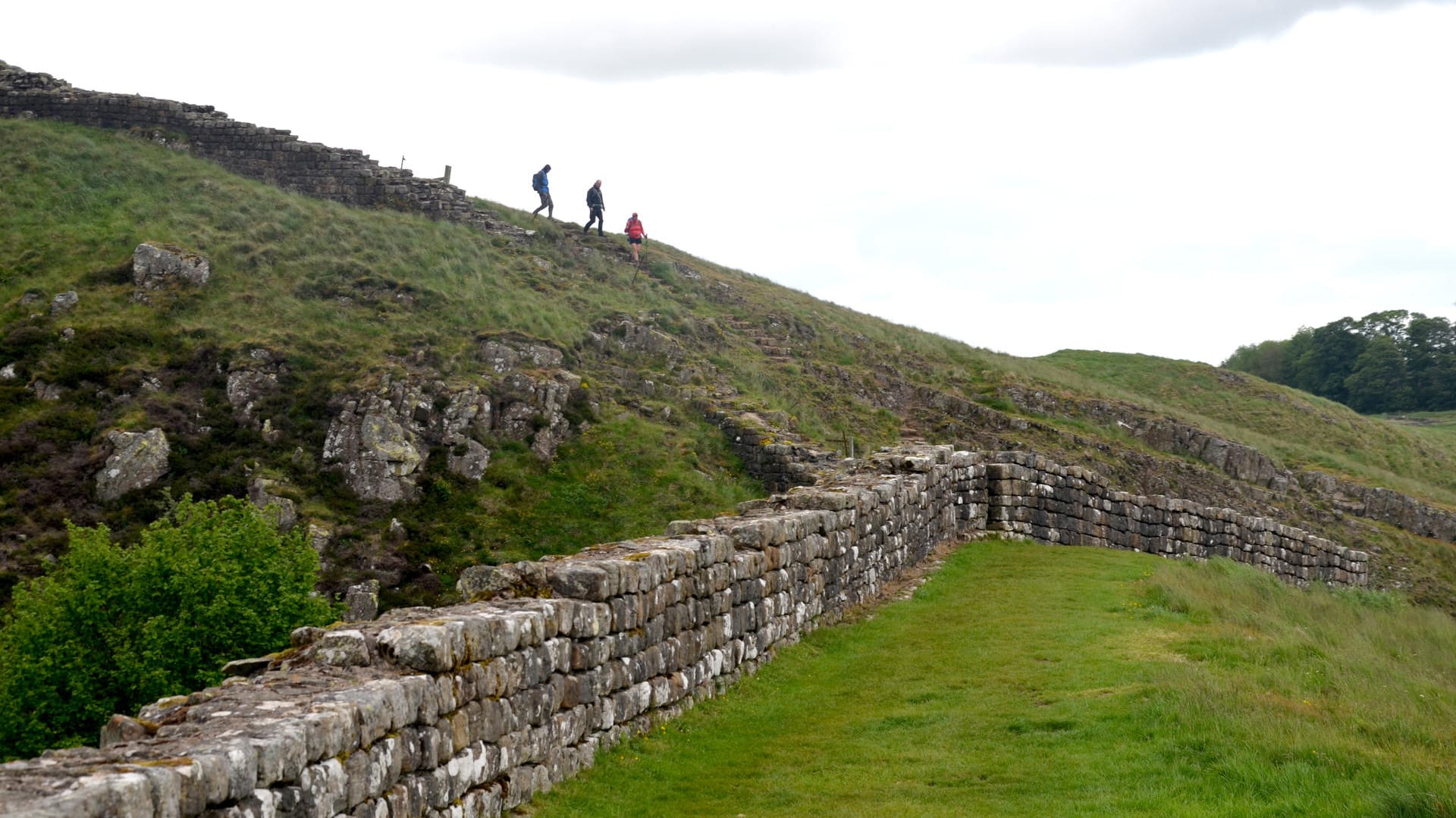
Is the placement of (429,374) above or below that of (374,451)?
above

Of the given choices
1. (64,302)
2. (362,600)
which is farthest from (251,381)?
(362,600)

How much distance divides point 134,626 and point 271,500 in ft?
24.1

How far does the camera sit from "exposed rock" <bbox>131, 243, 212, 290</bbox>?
1278 inches

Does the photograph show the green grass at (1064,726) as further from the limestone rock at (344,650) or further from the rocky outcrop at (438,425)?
the rocky outcrop at (438,425)

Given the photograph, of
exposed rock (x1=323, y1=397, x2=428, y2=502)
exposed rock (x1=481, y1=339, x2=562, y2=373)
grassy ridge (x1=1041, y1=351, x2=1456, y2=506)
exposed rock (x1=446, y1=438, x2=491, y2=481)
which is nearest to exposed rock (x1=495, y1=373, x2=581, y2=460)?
exposed rock (x1=481, y1=339, x2=562, y2=373)

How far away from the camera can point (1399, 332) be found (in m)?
93.3

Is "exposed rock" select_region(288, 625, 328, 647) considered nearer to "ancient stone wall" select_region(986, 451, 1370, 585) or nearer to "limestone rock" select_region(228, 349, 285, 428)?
"limestone rock" select_region(228, 349, 285, 428)

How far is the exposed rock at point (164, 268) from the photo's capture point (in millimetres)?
32469

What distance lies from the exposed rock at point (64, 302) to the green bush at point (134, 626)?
1295 cm

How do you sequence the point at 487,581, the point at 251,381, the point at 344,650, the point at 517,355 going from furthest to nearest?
the point at 517,355, the point at 251,381, the point at 487,581, the point at 344,650

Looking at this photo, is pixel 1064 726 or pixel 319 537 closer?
pixel 1064 726

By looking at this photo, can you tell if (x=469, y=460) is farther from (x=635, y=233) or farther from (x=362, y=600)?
(x=635, y=233)

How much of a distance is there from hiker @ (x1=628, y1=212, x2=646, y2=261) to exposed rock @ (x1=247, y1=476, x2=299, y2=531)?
82.9ft

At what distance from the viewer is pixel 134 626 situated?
1822 centimetres
